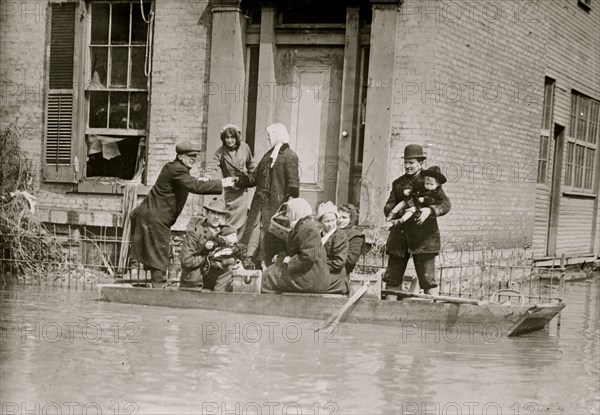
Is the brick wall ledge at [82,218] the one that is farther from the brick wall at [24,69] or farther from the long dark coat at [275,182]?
the long dark coat at [275,182]

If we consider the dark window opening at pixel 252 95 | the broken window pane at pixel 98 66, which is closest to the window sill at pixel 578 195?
the dark window opening at pixel 252 95

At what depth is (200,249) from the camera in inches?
401

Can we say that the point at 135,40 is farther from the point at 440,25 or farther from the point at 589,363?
the point at 589,363

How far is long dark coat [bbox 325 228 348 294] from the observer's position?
9.56 metres

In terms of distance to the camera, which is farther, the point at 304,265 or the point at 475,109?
the point at 475,109

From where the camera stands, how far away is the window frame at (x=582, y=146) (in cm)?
1761

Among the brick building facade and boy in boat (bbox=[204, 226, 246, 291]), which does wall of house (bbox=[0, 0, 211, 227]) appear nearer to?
the brick building facade

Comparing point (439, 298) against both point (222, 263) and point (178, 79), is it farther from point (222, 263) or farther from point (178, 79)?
point (178, 79)

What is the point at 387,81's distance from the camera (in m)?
11.8

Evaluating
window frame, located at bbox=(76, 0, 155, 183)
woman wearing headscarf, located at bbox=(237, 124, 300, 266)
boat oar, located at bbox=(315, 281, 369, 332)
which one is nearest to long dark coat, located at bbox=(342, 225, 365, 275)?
boat oar, located at bbox=(315, 281, 369, 332)

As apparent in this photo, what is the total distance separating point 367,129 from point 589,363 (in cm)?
479

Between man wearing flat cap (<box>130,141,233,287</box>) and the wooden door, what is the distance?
Answer: 2.27 metres

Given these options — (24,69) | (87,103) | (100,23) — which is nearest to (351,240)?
(87,103)

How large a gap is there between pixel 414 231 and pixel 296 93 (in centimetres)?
342
